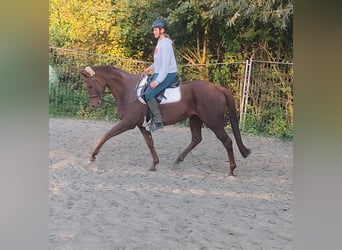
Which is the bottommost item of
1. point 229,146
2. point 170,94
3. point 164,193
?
point 164,193

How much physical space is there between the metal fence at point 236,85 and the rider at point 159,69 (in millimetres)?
72

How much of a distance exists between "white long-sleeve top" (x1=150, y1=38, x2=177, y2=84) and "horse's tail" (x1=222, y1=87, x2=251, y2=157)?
359 mm

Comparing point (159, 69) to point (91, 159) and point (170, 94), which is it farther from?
point (91, 159)

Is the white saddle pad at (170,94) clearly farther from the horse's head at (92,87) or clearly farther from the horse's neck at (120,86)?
the horse's head at (92,87)

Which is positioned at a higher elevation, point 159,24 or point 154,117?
point 159,24

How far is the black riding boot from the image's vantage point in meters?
3.18

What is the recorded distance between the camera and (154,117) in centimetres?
319

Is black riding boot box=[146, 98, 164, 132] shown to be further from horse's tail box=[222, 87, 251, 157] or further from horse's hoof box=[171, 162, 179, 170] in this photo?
horse's tail box=[222, 87, 251, 157]

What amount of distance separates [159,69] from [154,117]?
291 mm

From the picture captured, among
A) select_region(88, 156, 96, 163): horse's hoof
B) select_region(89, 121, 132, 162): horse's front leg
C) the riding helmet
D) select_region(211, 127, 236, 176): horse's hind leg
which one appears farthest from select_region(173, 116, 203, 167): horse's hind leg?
the riding helmet

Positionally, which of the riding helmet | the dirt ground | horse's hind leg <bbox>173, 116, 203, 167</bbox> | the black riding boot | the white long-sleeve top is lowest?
the dirt ground

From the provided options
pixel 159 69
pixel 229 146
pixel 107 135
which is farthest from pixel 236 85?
pixel 107 135

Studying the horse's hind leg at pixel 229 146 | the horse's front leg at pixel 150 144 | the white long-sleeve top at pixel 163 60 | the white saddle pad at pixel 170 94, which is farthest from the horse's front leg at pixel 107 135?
the horse's hind leg at pixel 229 146
